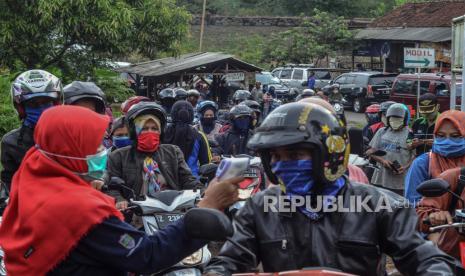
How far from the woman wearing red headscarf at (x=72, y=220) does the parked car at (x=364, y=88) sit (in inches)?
1249

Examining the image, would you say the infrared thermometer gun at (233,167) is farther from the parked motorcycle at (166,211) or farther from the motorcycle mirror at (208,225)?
the parked motorcycle at (166,211)

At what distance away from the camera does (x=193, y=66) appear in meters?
28.0

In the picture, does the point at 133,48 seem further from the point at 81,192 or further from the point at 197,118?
the point at 81,192

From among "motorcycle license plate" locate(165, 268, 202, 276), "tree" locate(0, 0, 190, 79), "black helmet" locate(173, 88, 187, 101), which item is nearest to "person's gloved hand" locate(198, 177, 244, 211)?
"motorcycle license plate" locate(165, 268, 202, 276)

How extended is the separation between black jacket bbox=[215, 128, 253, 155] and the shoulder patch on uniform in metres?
7.02

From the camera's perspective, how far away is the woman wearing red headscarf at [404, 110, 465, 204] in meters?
6.62

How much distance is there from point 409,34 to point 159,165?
38.8 m

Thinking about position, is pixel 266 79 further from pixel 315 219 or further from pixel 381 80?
pixel 315 219

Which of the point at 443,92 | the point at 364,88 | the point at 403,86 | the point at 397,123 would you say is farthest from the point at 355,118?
the point at 397,123

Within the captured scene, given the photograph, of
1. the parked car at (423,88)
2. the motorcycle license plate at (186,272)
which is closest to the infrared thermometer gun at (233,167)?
the motorcycle license plate at (186,272)

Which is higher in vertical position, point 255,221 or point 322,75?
point 255,221

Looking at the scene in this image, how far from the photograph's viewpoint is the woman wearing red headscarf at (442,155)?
6617 mm

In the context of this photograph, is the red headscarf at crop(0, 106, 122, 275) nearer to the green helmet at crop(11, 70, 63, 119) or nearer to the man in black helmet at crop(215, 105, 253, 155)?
the green helmet at crop(11, 70, 63, 119)

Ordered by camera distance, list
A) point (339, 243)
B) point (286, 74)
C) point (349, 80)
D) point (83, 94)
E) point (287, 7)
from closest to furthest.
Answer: point (339, 243)
point (83, 94)
point (349, 80)
point (286, 74)
point (287, 7)
